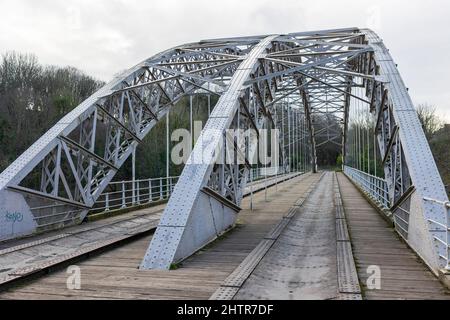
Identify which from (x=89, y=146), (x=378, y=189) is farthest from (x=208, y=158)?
(x=378, y=189)

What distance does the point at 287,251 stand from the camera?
8.07 metres

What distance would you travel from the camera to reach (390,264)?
6.83 meters

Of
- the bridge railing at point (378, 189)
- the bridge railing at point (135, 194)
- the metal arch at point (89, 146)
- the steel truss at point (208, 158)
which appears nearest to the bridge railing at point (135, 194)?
the bridge railing at point (135, 194)

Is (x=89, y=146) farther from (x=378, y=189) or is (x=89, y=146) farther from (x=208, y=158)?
(x=378, y=189)

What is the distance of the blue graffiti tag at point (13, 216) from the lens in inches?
357

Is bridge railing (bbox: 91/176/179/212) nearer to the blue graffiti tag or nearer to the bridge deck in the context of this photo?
the blue graffiti tag

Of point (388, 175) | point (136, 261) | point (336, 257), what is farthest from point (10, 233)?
point (388, 175)

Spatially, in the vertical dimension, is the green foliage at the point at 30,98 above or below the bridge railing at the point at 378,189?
above

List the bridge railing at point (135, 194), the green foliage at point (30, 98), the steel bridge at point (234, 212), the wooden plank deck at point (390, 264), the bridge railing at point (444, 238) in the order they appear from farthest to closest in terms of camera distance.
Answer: the green foliage at point (30, 98) < the bridge railing at point (135, 194) < the steel bridge at point (234, 212) < the bridge railing at point (444, 238) < the wooden plank deck at point (390, 264)

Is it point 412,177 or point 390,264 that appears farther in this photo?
point 412,177

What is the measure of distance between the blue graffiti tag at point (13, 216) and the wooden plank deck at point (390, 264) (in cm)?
661

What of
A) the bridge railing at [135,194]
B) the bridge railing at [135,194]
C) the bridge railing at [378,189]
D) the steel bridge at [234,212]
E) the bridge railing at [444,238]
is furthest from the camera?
the bridge railing at [135,194]

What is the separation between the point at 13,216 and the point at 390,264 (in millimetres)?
7154

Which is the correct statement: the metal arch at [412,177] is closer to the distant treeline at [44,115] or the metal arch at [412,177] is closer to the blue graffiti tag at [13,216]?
the blue graffiti tag at [13,216]
